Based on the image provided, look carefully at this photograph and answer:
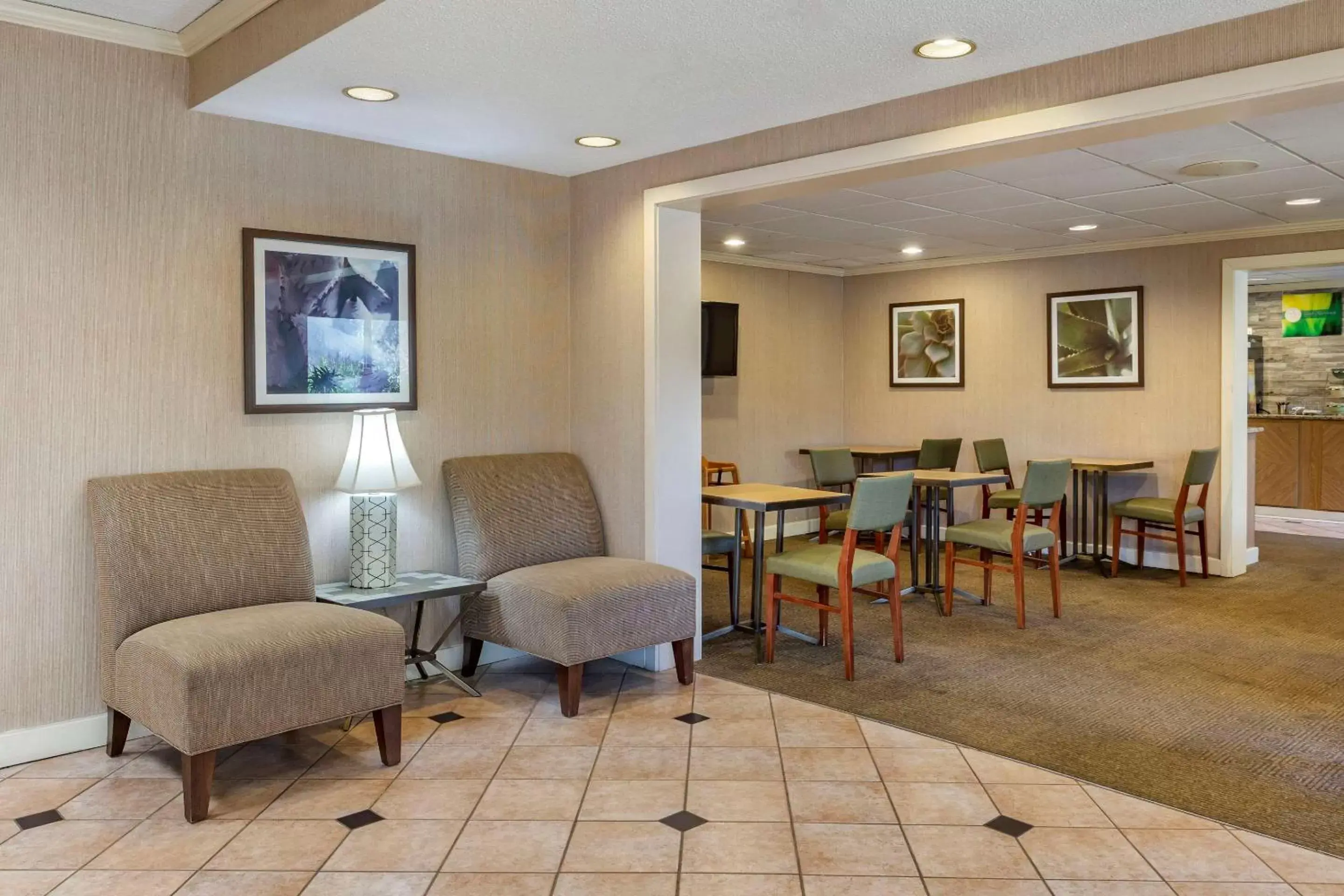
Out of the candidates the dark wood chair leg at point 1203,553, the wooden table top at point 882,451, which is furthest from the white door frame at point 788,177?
the dark wood chair leg at point 1203,553

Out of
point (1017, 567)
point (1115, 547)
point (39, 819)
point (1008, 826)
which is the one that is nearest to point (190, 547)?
point (39, 819)

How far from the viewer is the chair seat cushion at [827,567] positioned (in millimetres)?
4645

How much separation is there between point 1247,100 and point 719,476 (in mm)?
5150

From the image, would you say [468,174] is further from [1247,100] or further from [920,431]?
[920,431]

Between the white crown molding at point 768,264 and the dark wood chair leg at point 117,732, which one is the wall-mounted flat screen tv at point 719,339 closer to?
the white crown molding at point 768,264

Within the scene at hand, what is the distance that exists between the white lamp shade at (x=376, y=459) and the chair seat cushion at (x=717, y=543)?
1760 mm

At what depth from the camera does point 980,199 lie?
18.9 feet

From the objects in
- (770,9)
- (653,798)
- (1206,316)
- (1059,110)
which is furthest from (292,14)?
(1206,316)

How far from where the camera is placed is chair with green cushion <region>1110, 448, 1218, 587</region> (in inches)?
263

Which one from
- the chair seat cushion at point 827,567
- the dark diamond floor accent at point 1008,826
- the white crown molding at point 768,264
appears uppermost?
the white crown molding at point 768,264

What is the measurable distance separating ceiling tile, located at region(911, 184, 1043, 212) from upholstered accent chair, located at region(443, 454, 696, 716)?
2.59 m

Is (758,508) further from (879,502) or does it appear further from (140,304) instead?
(140,304)

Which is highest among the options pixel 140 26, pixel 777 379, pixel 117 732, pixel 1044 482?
pixel 140 26

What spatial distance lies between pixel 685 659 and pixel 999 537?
2.19 metres
